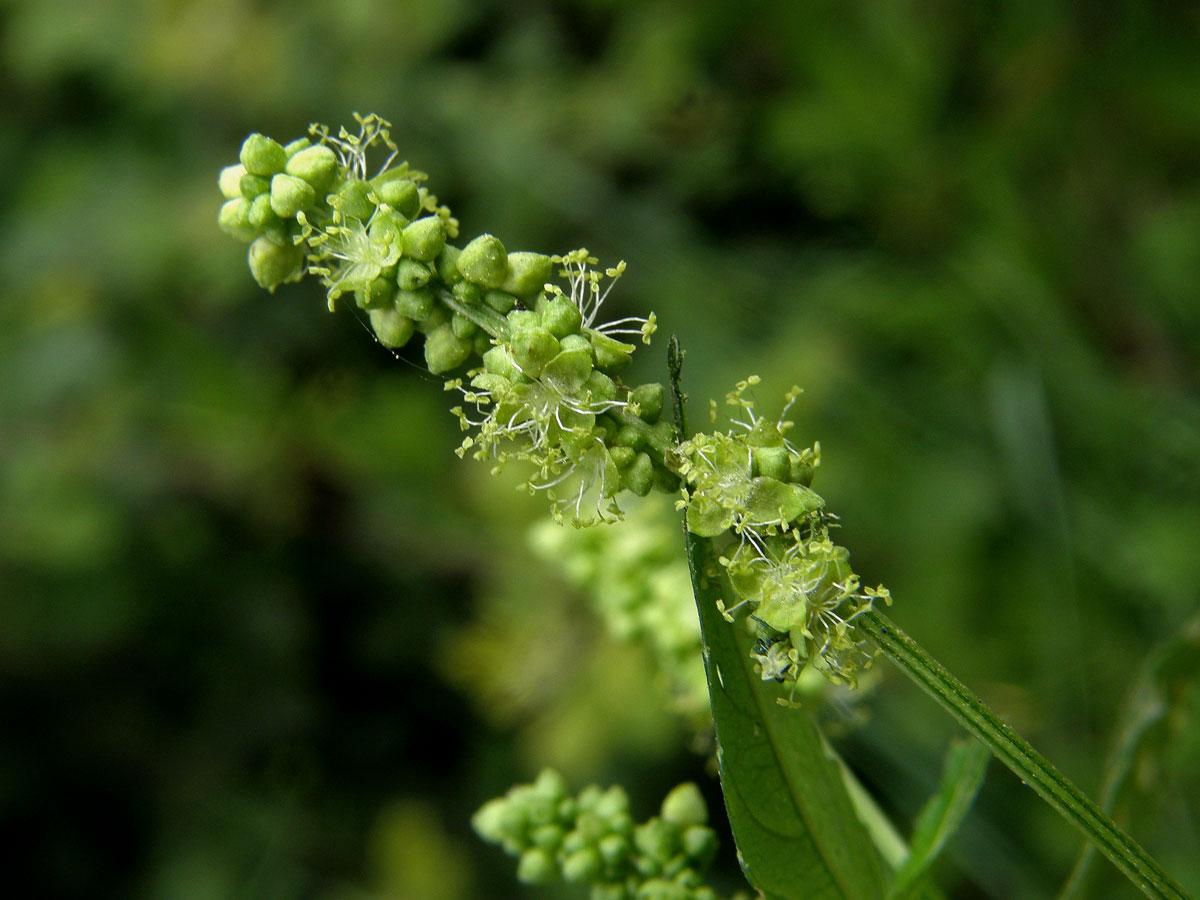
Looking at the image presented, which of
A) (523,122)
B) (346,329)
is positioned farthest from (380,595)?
(523,122)

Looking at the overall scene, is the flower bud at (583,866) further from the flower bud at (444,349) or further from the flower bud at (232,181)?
the flower bud at (232,181)

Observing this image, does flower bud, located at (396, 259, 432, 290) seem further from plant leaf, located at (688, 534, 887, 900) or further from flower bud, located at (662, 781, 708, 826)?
flower bud, located at (662, 781, 708, 826)

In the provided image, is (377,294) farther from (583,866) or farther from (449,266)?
(583,866)

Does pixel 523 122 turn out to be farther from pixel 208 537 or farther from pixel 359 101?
pixel 208 537

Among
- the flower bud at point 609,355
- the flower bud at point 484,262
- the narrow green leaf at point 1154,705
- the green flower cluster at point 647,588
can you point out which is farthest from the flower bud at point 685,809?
the flower bud at point 484,262

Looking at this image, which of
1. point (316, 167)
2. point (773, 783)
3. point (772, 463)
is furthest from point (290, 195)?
point (773, 783)

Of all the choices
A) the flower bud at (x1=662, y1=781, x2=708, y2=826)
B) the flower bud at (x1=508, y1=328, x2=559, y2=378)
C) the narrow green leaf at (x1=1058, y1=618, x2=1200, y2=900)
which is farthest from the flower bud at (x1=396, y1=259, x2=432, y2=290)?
the narrow green leaf at (x1=1058, y1=618, x2=1200, y2=900)
